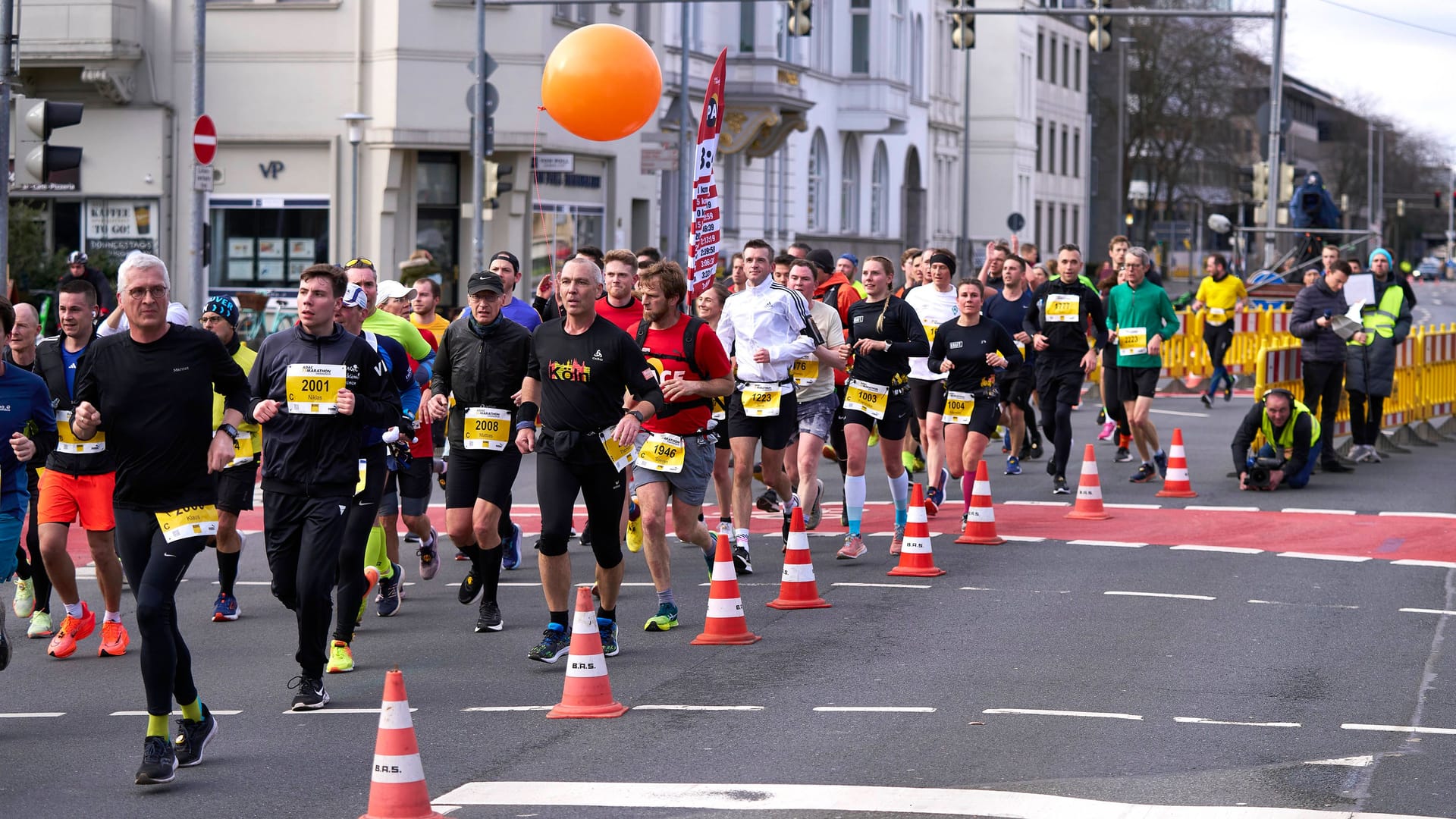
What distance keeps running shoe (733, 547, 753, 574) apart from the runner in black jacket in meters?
4.05

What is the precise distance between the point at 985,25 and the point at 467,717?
67.0m

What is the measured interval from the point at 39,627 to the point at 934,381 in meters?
6.99

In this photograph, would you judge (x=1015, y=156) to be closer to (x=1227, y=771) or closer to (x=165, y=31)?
(x=165, y=31)

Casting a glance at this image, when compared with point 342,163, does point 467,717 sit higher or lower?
lower

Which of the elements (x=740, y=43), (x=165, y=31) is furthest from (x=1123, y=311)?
(x=740, y=43)

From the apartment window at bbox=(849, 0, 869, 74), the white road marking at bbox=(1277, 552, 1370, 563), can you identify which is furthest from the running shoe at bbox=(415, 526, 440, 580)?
the apartment window at bbox=(849, 0, 869, 74)

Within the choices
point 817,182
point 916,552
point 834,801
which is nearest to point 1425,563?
point 916,552

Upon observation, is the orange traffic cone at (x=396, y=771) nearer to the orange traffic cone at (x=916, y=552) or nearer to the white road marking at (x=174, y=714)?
the white road marking at (x=174, y=714)

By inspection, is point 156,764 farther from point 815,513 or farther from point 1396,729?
point 815,513

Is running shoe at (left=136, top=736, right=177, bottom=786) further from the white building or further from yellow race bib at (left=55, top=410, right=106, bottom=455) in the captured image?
the white building

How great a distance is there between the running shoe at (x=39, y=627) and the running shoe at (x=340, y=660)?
205cm

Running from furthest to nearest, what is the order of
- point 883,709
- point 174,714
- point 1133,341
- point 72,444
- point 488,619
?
1. point 1133,341
2. point 488,619
3. point 72,444
4. point 174,714
5. point 883,709

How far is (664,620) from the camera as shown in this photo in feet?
33.4

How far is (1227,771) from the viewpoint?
7082mm
